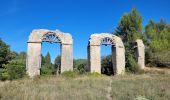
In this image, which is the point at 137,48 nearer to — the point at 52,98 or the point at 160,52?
the point at 160,52

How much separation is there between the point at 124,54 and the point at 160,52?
23.6 feet

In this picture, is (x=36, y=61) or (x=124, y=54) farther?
(x=124, y=54)

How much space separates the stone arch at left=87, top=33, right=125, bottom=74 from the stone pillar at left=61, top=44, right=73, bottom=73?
2324mm

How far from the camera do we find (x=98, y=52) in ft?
92.6

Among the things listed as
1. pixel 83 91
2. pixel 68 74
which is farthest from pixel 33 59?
pixel 83 91

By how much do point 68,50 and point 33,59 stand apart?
3.87 metres

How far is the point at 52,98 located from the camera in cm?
894

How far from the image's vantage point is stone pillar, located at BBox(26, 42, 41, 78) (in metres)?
25.1

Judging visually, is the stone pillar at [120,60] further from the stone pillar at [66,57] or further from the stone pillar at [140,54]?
the stone pillar at [66,57]

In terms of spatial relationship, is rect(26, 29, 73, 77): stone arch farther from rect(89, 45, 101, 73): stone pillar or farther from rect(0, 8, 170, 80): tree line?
rect(89, 45, 101, 73): stone pillar

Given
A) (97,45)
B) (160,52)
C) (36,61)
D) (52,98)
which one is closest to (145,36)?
(160,52)

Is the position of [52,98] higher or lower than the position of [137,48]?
lower

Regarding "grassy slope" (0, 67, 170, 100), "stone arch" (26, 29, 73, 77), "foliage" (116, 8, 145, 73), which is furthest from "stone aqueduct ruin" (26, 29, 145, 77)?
"grassy slope" (0, 67, 170, 100)

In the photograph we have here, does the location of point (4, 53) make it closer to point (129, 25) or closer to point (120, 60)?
point (120, 60)
